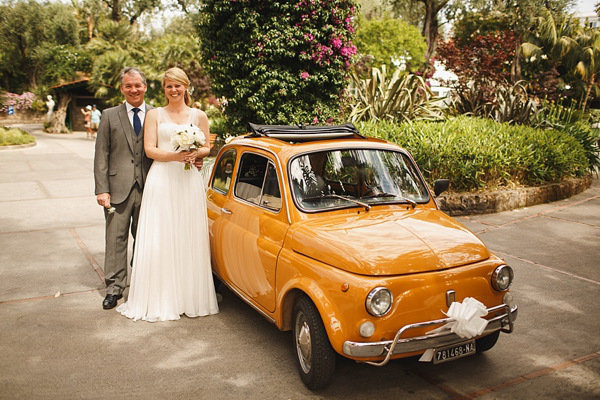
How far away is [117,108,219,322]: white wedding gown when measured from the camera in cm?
519

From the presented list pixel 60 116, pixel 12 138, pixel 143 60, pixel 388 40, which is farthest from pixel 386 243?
pixel 60 116

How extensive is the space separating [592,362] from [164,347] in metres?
3.45

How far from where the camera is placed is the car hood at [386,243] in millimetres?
3664

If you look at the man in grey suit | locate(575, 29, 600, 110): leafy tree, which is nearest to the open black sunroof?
the man in grey suit

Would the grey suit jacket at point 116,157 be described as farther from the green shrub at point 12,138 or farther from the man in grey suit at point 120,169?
the green shrub at point 12,138

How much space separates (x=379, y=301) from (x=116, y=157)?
10.3 feet

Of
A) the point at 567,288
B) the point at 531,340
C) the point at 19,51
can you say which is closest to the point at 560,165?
the point at 567,288

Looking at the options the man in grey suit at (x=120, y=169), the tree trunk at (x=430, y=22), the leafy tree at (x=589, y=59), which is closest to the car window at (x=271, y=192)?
the man in grey suit at (x=120, y=169)

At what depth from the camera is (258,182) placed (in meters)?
4.96

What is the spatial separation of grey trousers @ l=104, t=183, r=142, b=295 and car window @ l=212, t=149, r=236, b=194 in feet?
2.58

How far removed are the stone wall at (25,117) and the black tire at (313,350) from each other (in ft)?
156

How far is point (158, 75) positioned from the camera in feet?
96.4

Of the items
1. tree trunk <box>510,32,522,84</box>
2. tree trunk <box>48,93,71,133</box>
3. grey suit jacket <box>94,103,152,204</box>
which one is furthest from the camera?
tree trunk <box>48,93,71,133</box>

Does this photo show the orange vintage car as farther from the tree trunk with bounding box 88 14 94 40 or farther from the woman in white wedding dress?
the tree trunk with bounding box 88 14 94 40
